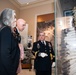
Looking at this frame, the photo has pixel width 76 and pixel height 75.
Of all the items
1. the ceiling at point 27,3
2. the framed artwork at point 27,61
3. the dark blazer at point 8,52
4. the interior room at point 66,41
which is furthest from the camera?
the ceiling at point 27,3

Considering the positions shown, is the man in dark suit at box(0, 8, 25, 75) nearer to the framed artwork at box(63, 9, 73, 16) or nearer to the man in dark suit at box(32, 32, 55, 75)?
the framed artwork at box(63, 9, 73, 16)

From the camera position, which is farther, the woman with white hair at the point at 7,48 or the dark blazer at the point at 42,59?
the dark blazer at the point at 42,59

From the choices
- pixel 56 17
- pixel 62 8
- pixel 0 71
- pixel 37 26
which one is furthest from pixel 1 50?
pixel 37 26

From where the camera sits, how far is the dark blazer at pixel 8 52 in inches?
48.2

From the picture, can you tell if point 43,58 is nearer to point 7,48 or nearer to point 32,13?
point 7,48

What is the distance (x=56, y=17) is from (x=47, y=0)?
4.33m

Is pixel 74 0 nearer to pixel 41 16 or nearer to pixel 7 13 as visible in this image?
pixel 7 13

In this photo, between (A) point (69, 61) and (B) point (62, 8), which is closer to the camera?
(A) point (69, 61)

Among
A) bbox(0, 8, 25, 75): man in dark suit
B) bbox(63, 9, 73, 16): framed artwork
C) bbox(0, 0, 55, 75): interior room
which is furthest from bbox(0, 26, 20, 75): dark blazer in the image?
bbox(0, 0, 55, 75): interior room

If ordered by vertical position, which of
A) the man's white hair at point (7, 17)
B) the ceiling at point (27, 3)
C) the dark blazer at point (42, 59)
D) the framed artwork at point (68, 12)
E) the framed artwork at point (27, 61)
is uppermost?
the ceiling at point (27, 3)

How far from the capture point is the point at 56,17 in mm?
1842

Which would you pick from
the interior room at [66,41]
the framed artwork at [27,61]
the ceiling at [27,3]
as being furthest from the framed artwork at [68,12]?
the ceiling at [27,3]

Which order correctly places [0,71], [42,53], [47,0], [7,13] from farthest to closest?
[47,0] < [42,53] < [7,13] < [0,71]

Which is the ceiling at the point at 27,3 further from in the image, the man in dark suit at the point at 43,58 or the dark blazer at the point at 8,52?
the dark blazer at the point at 8,52
